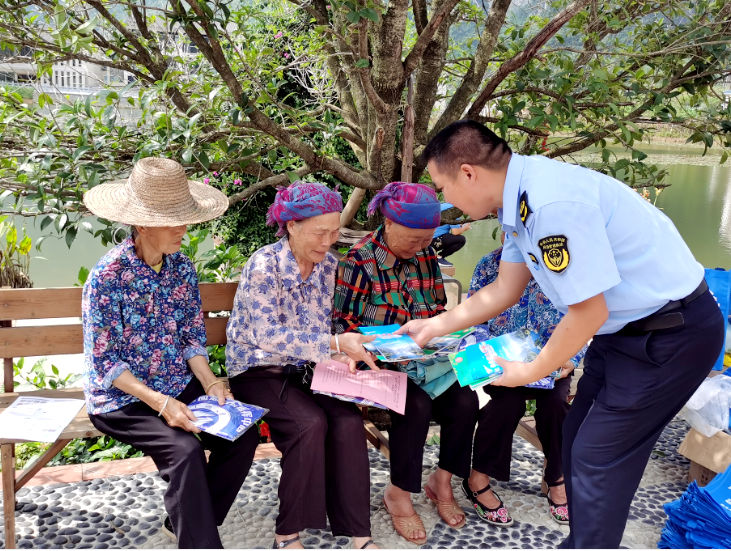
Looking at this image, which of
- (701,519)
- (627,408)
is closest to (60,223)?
(627,408)

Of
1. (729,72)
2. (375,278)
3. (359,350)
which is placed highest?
(729,72)

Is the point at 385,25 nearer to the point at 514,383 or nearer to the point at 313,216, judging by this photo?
the point at 313,216

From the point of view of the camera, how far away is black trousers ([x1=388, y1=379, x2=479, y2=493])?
2.78 metres

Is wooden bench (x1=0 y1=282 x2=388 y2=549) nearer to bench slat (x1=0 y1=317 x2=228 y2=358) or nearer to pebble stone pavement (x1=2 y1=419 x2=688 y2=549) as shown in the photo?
bench slat (x1=0 y1=317 x2=228 y2=358)

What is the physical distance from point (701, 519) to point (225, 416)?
195 centimetres

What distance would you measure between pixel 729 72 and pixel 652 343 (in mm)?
2439

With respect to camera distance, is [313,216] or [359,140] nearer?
[313,216]

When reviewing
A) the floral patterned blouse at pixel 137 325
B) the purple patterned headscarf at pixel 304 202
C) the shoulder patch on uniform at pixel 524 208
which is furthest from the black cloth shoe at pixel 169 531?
the shoulder patch on uniform at pixel 524 208

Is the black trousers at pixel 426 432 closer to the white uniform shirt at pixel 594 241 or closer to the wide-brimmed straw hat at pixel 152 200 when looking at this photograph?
the white uniform shirt at pixel 594 241

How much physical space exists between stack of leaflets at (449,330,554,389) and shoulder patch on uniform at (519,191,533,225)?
59 centimetres

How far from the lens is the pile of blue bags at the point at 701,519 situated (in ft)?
8.20

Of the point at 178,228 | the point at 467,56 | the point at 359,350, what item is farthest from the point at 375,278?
the point at 467,56

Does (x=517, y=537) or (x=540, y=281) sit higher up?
(x=540, y=281)

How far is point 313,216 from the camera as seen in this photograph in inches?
103
